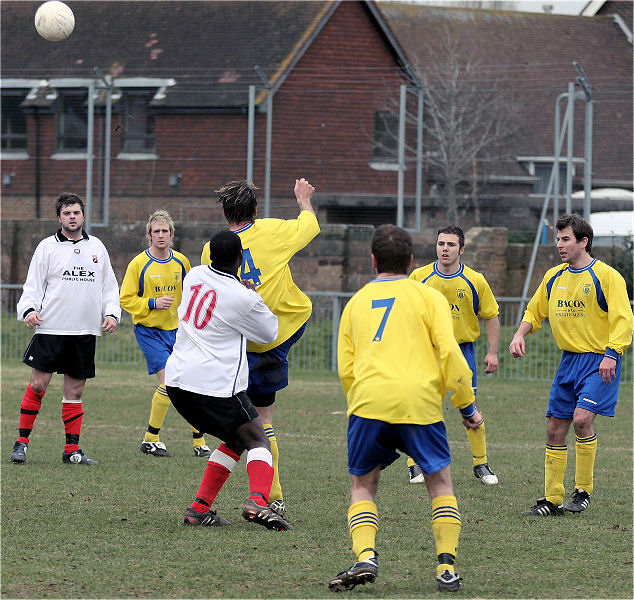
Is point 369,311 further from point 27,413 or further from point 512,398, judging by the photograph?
point 512,398

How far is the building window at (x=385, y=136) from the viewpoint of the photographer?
26.1m

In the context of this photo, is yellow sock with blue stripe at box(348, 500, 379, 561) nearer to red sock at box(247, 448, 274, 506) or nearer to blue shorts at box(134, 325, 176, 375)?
red sock at box(247, 448, 274, 506)

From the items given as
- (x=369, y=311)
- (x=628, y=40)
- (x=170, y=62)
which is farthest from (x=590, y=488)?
(x=628, y=40)

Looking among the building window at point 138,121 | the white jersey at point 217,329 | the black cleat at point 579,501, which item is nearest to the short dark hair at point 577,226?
the black cleat at point 579,501

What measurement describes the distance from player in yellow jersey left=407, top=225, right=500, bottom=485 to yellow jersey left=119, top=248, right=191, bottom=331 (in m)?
2.44

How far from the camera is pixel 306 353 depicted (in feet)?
61.5

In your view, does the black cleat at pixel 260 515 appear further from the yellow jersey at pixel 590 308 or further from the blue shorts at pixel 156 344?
Answer: the blue shorts at pixel 156 344

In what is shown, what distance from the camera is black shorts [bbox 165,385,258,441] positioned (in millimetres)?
6691

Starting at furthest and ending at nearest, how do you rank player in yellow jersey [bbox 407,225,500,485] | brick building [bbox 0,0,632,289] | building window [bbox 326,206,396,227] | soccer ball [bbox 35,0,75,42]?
brick building [bbox 0,0,632,289]
building window [bbox 326,206,396,227]
soccer ball [bbox 35,0,75,42]
player in yellow jersey [bbox 407,225,500,485]

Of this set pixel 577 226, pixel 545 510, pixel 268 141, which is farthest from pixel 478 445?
pixel 268 141

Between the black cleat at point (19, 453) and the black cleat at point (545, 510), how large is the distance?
13.9 ft

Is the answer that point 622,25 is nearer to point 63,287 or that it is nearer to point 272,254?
point 63,287

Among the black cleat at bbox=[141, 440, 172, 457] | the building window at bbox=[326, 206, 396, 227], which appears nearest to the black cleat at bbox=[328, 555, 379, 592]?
the black cleat at bbox=[141, 440, 172, 457]

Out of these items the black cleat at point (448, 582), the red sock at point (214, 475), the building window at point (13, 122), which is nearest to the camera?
the black cleat at point (448, 582)
